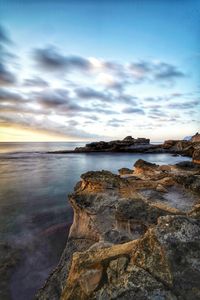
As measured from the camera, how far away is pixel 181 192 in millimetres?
7027

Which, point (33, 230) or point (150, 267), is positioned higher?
point (150, 267)

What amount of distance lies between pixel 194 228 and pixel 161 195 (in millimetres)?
3798

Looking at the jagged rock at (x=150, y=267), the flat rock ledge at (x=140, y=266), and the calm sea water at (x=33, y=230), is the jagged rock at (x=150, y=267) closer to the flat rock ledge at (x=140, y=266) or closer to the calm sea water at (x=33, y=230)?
the flat rock ledge at (x=140, y=266)

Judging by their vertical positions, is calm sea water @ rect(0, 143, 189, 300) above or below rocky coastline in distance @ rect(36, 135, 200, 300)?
below

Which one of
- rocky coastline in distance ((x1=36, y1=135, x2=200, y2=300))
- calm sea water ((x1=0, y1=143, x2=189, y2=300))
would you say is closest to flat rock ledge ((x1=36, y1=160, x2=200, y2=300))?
rocky coastline in distance ((x1=36, y1=135, x2=200, y2=300))

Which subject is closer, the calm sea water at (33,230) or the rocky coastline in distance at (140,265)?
the rocky coastline in distance at (140,265)

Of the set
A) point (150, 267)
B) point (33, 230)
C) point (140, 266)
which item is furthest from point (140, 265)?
point (33, 230)

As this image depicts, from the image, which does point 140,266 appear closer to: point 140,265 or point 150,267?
point 140,265

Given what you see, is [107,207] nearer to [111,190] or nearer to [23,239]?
[111,190]

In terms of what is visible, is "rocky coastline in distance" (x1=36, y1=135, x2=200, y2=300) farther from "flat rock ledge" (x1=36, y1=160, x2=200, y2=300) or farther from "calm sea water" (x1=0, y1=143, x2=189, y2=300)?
"calm sea water" (x1=0, y1=143, x2=189, y2=300)

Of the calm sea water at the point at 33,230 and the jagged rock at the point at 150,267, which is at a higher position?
the jagged rock at the point at 150,267

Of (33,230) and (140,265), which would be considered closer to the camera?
(140,265)

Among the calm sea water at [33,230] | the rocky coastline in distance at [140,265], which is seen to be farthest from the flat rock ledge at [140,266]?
the calm sea water at [33,230]

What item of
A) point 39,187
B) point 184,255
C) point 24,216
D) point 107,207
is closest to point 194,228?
point 184,255
